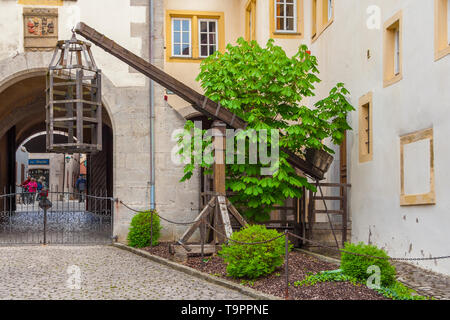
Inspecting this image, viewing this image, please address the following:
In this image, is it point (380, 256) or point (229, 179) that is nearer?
point (380, 256)

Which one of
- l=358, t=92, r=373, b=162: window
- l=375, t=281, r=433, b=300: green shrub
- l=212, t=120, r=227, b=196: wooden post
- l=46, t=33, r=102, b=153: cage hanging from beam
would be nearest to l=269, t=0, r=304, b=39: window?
l=358, t=92, r=373, b=162: window

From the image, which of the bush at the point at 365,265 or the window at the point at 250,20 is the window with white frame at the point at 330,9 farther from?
the bush at the point at 365,265

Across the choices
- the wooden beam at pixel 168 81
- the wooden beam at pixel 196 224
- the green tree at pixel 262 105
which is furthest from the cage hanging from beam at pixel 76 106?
the green tree at pixel 262 105

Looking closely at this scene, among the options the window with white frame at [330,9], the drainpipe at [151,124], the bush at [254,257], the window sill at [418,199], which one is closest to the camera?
the bush at [254,257]

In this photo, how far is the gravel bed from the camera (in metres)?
8.57

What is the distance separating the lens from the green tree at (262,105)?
13281 mm

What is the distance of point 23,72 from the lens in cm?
1628

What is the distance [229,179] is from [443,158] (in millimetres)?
4572

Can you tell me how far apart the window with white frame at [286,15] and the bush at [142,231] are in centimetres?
645

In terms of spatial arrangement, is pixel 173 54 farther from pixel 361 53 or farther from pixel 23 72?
pixel 361 53

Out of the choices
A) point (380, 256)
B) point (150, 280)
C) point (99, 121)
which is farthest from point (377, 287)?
point (99, 121)

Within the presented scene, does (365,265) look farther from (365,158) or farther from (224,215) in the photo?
(365,158)

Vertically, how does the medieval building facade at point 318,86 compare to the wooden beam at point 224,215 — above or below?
above

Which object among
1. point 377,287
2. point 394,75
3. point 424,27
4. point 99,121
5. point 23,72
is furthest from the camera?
point 23,72
